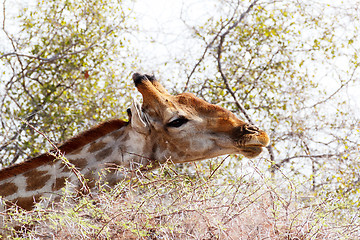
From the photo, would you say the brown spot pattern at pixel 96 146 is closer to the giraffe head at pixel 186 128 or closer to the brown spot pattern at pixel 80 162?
the brown spot pattern at pixel 80 162

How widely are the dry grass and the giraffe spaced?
773mm

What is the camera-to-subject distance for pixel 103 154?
4.59 meters

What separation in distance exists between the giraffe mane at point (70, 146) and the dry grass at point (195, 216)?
1063mm

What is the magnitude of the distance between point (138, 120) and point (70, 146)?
0.71 metres

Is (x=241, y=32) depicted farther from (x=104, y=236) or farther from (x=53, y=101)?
(x=104, y=236)

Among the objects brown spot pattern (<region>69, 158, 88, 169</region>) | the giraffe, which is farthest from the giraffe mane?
brown spot pattern (<region>69, 158, 88, 169</region>)

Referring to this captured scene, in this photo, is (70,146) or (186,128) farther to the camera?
(70,146)

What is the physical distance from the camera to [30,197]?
439 centimetres

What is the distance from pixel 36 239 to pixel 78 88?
22.6 feet

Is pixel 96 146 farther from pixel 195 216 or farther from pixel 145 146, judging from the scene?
pixel 195 216

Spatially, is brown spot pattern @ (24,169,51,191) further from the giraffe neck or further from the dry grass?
the dry grass

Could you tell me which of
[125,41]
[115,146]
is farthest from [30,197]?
[125,41]

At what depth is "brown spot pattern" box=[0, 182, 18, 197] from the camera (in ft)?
14.6

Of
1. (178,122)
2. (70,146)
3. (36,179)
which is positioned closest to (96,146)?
(70,146)
